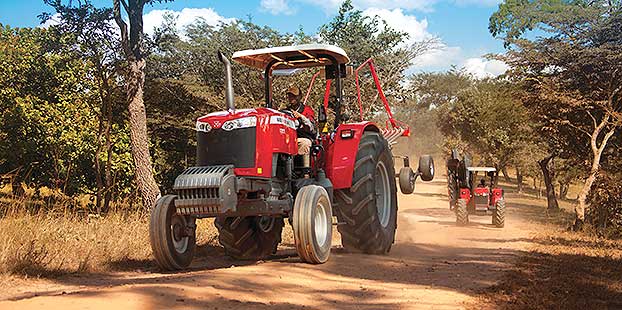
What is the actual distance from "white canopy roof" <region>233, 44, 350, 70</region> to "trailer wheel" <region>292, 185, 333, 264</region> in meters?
2.02

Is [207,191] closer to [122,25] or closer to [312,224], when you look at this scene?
[312,224]

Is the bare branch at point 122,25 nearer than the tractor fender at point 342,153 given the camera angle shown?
No

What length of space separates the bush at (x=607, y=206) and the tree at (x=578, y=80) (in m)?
0.27

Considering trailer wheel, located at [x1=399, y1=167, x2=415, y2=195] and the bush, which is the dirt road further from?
the bush

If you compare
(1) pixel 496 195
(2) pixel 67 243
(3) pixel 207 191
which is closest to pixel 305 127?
(3) pixel 207 191

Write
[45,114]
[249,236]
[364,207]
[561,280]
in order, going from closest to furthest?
[561,280], [364,207], [249,236], [45,114]

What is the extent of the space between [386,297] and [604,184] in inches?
467

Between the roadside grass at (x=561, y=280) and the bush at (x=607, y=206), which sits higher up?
the bush at (x=607, y=206)

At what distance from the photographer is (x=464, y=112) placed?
4019 cm

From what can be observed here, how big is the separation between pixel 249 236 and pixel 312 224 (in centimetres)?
205

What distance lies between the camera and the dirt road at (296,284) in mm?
4906

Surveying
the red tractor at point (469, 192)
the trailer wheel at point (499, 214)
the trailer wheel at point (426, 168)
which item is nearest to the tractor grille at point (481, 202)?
the red tractor at point (469, 192)

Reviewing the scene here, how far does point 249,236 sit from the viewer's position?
29.7ft

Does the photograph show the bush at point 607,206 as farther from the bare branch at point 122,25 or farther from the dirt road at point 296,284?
the bare branch at point 122,25
